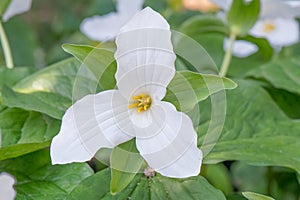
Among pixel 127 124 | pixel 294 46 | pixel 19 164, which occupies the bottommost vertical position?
pixel 294 46

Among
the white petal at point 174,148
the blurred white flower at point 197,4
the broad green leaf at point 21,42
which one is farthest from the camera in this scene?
the blurred white flower at point 197,4

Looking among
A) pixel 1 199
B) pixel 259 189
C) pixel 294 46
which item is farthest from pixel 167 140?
pixel 294 46

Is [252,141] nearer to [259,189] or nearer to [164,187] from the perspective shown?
[164,187]

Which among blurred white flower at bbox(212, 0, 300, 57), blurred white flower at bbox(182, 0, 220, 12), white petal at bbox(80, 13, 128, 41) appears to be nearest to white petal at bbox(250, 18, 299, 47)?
blurred white flower at bbox(212, 0, 300, 57)

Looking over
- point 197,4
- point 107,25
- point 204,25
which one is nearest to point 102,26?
point 107,25

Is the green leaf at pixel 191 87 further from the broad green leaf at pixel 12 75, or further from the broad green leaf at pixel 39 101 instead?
the broad green leaf at pixel 12 75

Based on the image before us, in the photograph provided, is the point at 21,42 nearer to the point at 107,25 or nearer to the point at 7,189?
the point at 107,25

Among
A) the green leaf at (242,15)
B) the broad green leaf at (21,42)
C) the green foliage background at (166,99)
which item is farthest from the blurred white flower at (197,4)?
the green leaf at (242,15)

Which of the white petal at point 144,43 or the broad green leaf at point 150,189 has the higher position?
the white petal at point 144,43
